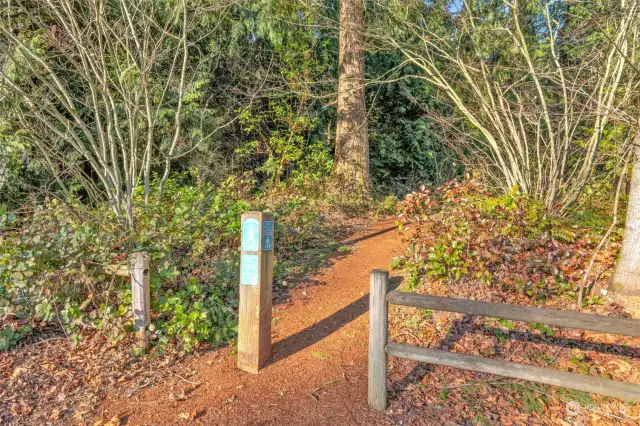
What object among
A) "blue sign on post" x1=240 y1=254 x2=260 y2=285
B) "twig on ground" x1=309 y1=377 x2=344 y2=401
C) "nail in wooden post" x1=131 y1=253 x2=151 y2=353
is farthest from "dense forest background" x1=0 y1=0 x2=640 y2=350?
"twig on ground" x1=309 y1=377 x2=344 y2=401

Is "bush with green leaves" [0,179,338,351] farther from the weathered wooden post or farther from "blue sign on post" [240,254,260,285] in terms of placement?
"blue sign on post" [240,254,260,285]

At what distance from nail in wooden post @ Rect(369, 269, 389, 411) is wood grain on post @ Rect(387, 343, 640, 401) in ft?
0.31

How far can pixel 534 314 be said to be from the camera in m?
2.86

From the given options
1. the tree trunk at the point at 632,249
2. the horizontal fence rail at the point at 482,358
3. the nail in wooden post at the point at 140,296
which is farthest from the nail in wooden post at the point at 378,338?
the tree trunk at the point at 632,249

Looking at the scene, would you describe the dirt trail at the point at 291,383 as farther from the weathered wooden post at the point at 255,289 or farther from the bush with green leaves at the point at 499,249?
the bush with green leaves at the point at 499,249

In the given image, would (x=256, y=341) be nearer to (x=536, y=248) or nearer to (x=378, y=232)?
(x=536, y=248)

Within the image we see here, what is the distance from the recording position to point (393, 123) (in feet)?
47.8

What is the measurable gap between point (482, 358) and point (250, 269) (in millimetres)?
1986

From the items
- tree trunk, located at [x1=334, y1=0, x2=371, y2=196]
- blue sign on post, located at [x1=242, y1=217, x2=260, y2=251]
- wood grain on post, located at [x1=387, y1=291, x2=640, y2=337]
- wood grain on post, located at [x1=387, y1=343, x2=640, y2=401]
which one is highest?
tree trunk, located at [x1=334, y1=0, x2=371, y2=196]

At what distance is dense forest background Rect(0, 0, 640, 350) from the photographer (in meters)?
4.38

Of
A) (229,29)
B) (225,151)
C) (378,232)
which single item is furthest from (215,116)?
(378,232)

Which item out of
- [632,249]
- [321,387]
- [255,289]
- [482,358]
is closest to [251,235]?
[255,289]

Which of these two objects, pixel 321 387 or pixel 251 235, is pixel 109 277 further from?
pixel 321 387

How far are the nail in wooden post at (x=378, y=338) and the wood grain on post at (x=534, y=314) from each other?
3.6 inches
